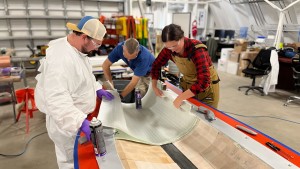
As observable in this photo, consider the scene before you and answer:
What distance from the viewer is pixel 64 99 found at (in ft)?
3.82

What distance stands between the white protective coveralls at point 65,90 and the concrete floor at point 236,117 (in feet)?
3.16

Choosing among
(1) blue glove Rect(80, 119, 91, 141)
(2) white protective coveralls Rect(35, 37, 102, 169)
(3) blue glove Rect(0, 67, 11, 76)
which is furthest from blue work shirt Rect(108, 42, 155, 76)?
(3) blue glove Rect(0, 67, 11, 76)

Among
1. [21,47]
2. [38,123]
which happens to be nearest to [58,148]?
[38,123]

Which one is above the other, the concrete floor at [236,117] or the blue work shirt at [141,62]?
the blue work shirt at [141,62]

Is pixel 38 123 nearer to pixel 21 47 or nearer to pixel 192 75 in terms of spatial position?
pixel 192 75

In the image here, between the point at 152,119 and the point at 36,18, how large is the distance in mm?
5578

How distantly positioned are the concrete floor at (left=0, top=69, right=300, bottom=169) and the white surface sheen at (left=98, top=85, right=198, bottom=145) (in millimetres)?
1029

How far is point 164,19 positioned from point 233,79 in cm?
382

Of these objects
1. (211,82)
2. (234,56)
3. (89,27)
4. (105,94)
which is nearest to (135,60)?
(105,94)

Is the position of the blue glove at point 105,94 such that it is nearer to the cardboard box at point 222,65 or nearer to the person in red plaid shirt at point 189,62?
the person in red plaid shirt at point 189,62

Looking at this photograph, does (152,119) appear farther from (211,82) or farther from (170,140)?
(211,82)

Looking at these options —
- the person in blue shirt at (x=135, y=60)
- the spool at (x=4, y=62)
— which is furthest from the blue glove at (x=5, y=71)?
the person in blue shirt at (x=135, y=60)

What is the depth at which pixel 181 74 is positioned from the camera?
279 centimetres

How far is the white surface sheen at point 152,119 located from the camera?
1551 millimetres
